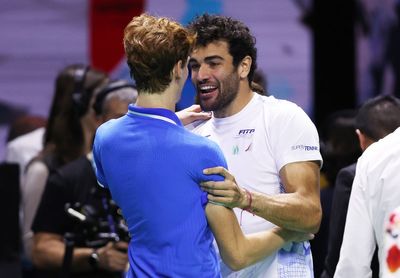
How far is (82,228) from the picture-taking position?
18.5 ft

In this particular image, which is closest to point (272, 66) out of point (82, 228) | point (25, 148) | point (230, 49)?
point (25, 148)

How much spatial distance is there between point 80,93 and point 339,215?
1769mm

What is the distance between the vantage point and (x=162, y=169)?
12.9 ft

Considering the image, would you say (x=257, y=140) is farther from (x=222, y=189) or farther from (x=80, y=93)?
(x=80, y=93)

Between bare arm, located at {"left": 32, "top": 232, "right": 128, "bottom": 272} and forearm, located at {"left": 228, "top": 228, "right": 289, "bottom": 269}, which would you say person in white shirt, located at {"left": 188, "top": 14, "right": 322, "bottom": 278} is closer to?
forearm, located at {"left": 228, "top": 228, "right": 289, "bottom": 269}

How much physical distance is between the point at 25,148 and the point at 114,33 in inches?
46.5

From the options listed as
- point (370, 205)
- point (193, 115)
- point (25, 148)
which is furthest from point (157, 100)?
point (25, 148)

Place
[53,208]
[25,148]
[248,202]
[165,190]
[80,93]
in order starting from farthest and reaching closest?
[25,148] < [80,93] < [53,208] < [248,202] < [165,190]

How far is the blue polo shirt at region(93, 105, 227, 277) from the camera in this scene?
3.92 m

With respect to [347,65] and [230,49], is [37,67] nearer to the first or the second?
[347,65]

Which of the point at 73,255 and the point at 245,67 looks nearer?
the point at 245,67

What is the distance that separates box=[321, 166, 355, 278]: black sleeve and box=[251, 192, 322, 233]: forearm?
79 cm

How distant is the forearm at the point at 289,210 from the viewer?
14.0 feet

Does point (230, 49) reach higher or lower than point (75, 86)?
higher
